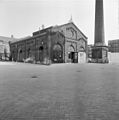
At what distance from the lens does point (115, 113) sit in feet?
9.34

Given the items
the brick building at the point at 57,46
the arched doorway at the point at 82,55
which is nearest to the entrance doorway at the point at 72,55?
the brick building at the point at 57,46

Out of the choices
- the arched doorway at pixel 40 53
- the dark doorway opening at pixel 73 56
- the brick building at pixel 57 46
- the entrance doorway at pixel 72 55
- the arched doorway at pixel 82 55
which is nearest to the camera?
the brick building at pixel 57 46

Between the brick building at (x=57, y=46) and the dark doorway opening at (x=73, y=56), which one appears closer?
the brick building at (x=57, y=46)

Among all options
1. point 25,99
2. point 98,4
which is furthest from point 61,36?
point 25,99

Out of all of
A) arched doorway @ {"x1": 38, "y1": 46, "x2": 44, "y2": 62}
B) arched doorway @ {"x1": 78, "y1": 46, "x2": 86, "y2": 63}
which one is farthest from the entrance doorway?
arched doorway @ {"x1": 38, "y1": 46, "x2": 44, "y2": 62}

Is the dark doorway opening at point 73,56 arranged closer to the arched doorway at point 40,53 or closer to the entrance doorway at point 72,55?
the entrance doorway at point 72,55

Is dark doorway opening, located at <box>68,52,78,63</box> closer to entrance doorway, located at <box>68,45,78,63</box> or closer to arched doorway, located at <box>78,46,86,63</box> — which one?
entrance doorway, located at <box>68,45,78,63</box>

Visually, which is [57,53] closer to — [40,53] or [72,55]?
[40,53]

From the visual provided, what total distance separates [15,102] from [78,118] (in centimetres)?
209

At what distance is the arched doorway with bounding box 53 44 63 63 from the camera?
82.6 ft

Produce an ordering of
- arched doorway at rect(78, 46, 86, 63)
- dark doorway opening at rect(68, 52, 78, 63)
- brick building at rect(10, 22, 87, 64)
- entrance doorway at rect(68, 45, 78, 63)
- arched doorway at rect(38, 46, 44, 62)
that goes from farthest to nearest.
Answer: arched doorway at rect(78, 46, 86, 63) < dark doorway opening at rect(68, 52, 78, 63) < entrance doorway at rect(68, 45, 78, 63) < arched doorway at rect(38, 46, 44, 62) < brick building at rect(10, 22, 87, 64)

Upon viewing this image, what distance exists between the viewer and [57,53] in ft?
84.1

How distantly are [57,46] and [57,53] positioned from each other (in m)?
1.71

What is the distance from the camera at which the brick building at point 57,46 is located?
25125 mm
